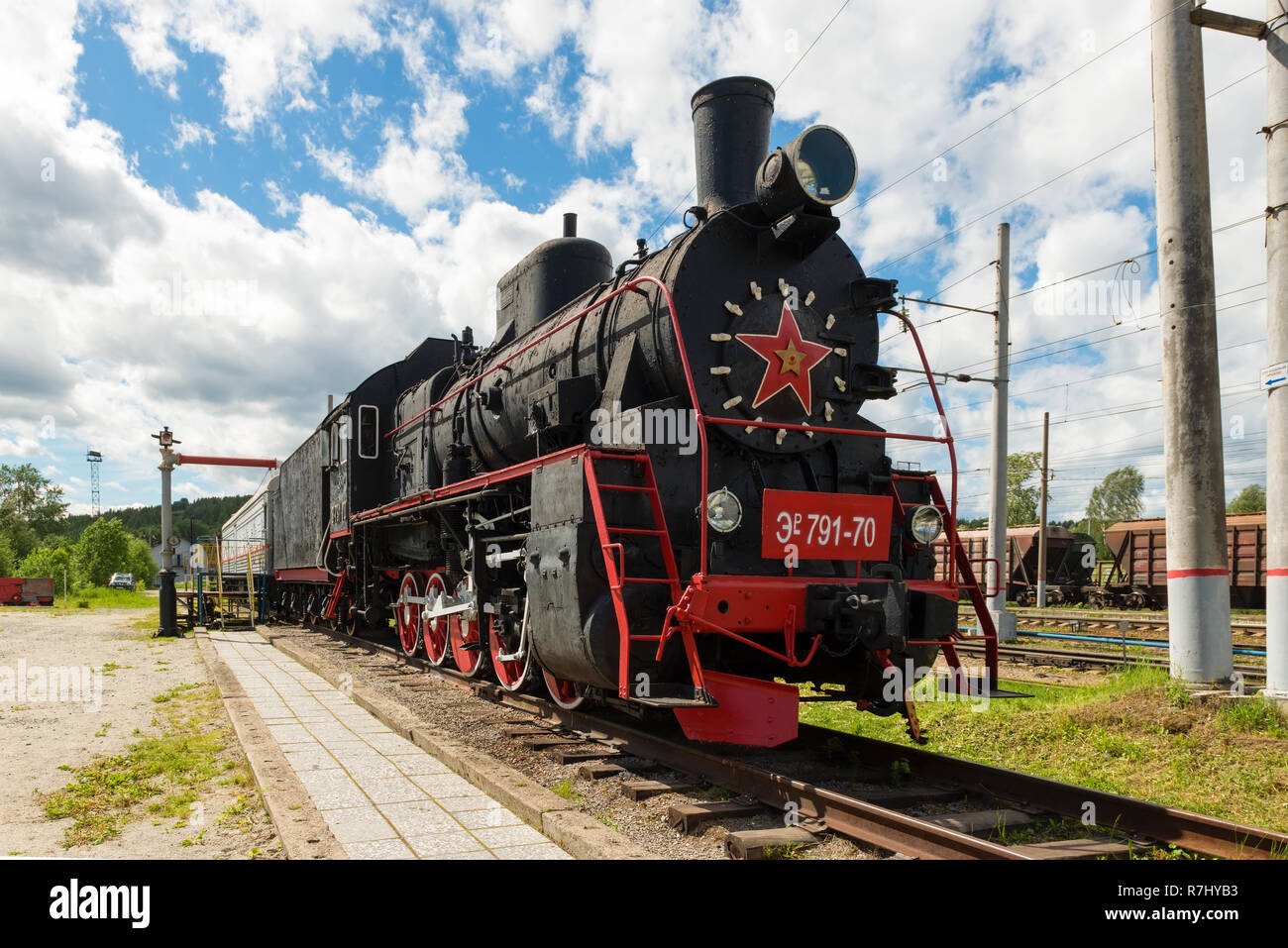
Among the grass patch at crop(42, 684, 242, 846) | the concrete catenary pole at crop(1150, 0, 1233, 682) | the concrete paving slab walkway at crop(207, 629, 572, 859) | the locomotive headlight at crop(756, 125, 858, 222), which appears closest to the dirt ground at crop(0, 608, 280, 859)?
the grass patch at crop(42, 684, 242, 846)

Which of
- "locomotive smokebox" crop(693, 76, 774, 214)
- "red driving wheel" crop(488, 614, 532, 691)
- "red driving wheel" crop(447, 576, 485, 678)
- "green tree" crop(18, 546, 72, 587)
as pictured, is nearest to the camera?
"locomotive smokebox" crop(693, 76, 774, 214)

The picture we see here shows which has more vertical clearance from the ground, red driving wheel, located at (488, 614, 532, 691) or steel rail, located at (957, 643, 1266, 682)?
red driving wheel, located at (488, 614, 532, 691)

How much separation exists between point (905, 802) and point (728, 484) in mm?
2268

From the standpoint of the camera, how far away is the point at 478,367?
997 cm

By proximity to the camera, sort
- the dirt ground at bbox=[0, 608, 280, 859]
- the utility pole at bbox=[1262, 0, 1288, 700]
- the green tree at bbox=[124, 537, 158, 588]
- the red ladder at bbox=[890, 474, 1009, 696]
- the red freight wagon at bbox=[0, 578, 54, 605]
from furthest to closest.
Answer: the green tree at bbox=[124, 537, 158, 588]
the red freight wagon at bbox=[0, 578, 54, 605]
the utility pole at bbox=[1262, 0, 1288, 700]
the red ladder at bbox=[890, 474, 1009, 696]
the dirt ground at bbox=[0, 608, 280, 859]

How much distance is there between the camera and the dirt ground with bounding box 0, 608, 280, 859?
4.43 meters

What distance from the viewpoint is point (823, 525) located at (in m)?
5.77

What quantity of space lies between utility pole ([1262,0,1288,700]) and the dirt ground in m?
7.63

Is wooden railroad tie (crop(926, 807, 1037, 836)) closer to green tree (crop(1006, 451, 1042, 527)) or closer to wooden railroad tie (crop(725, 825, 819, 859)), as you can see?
wooden railroad tie (crop(725, 825, 819, 859))

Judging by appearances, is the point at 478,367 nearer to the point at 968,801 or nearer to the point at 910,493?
the point at 910,493

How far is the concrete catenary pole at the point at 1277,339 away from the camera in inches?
281

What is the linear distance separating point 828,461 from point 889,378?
833mm

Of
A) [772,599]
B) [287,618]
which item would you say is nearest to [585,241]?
[772,599]

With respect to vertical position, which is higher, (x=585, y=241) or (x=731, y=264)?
(x=585, y=241)
